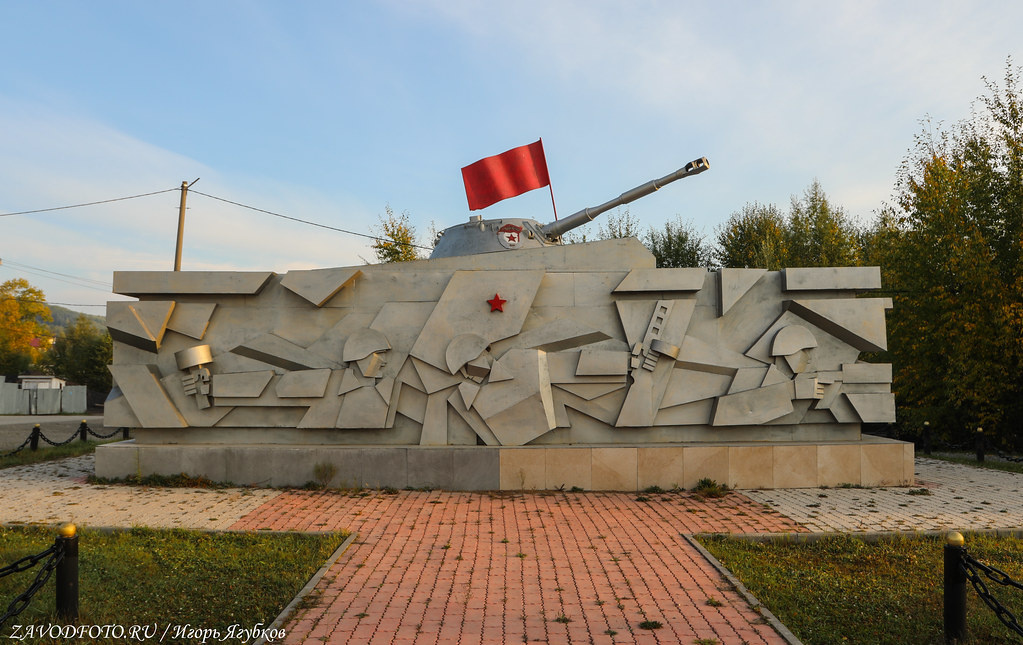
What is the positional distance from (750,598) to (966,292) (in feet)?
43.5

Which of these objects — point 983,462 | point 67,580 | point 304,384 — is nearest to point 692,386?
point 304,384

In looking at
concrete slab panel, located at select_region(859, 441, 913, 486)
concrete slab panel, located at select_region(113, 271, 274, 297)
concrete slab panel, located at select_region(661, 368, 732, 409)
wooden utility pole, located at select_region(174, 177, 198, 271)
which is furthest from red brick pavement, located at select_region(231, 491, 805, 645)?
wooden utility pole, located at select_region(174, 177, 198, 271)

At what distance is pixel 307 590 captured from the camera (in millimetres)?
5629

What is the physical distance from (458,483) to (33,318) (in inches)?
1540

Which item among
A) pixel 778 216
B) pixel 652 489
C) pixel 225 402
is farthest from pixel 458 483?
pixel 778 216

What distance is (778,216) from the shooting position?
3111 cm

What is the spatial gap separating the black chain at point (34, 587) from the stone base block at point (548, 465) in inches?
209

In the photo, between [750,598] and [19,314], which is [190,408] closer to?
[750,598]

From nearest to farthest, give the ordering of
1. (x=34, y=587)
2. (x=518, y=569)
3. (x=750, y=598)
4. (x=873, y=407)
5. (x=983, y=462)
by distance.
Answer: (x=34, y=587)
(x=750, y=598)
(x=518, y=569)
(x=873, y=407)
(x=983, y=462)

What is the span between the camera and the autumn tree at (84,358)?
38.8 meters

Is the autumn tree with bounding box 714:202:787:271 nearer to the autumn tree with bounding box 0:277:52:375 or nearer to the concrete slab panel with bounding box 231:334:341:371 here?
the concrete slab panel with bounding box 231:334:341:371

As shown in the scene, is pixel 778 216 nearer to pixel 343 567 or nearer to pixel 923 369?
pixel 923 369

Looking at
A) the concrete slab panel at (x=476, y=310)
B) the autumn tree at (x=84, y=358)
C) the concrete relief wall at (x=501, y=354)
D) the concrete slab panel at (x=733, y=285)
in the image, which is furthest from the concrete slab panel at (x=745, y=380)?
the autumn tree at (x=84, y=358)

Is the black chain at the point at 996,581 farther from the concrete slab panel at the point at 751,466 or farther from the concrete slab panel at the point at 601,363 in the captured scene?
the concrete slab panel at the point at 601,363
